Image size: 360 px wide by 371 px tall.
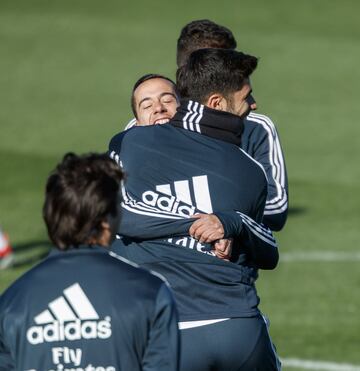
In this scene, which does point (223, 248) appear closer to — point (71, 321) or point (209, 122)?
point (209, 122)

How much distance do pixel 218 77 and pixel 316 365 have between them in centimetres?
563

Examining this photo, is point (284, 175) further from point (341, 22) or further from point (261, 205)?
point (341, 22)

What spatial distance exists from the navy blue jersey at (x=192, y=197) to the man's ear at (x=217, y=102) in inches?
2.8

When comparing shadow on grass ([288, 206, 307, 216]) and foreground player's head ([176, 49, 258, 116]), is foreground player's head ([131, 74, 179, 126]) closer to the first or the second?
foreground player's head ([176, 49, 258, 116])

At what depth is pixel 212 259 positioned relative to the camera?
19.3 ft

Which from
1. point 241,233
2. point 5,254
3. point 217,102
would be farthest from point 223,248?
point 5,254

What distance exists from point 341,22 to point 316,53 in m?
2.37

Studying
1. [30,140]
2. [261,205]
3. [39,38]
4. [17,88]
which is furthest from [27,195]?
[261,205]

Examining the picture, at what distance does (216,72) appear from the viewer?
589 cm

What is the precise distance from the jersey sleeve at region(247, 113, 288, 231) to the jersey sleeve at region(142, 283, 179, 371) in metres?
1.70

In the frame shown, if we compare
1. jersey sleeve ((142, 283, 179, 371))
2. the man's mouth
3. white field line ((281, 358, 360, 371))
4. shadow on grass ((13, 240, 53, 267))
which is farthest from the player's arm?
shadow on grass ((13, 240, 53, 267))

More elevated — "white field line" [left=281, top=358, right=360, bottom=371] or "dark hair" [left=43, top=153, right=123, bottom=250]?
"dark hair" [left=43, top=153, right=123, bottom=250]

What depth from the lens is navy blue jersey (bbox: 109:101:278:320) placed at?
584 cm

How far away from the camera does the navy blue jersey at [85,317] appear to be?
451cm
